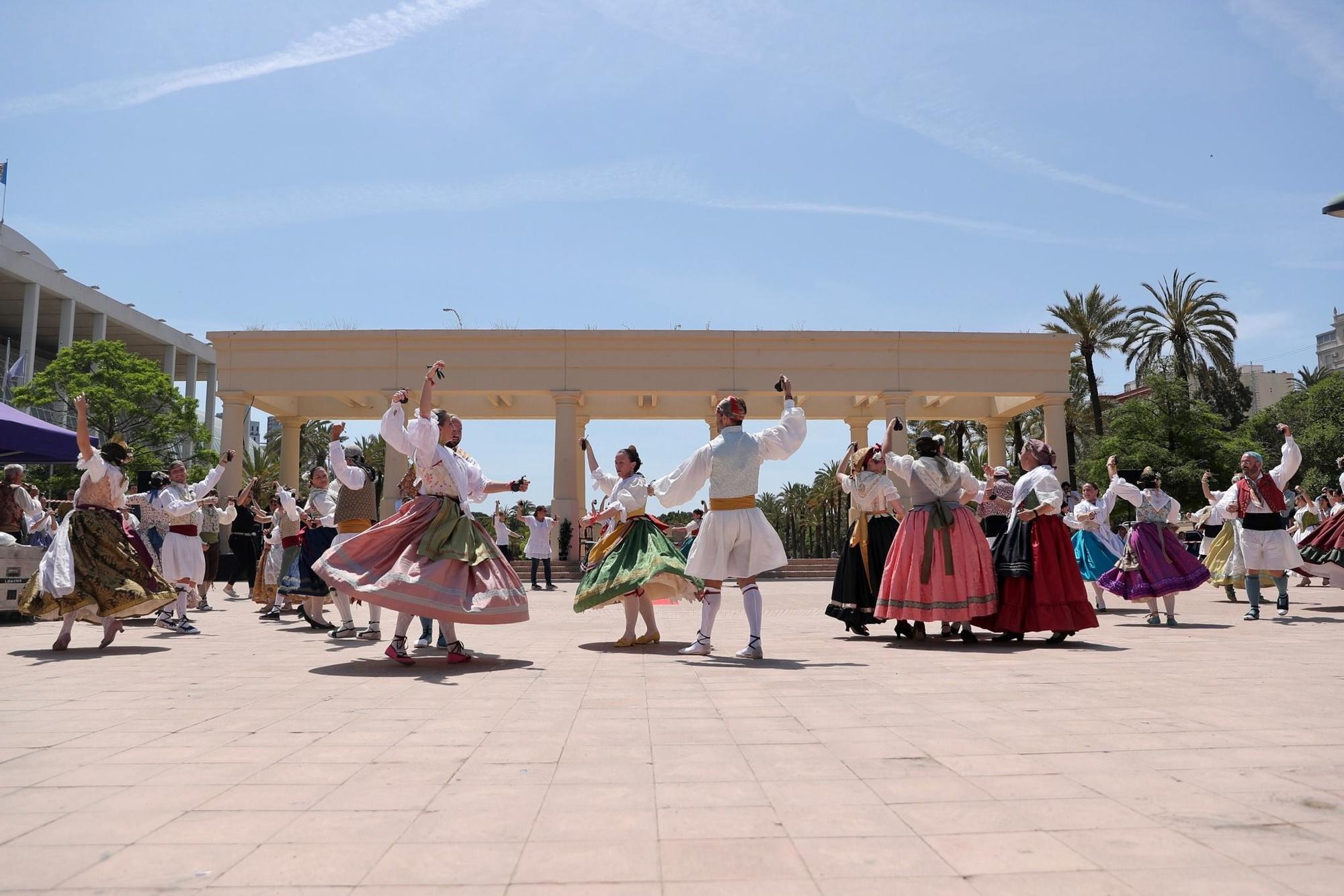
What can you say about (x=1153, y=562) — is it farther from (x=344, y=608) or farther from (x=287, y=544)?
(x=287, y=544)

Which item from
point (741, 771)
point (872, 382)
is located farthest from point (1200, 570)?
point (872, 382)

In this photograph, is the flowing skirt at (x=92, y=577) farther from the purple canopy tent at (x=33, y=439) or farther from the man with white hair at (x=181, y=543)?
the purple canopy tent at (x=33, y=439)

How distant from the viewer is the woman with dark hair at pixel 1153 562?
10305 mm

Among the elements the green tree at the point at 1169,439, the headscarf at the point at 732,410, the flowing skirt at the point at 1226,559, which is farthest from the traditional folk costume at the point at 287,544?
the green tree at the point at 1169,439

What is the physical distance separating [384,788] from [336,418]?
1294 inches

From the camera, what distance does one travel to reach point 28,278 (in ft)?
143

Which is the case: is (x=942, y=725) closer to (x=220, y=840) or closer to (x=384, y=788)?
(x=384, y=788)

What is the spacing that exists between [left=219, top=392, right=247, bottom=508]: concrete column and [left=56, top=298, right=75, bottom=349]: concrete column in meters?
20.3

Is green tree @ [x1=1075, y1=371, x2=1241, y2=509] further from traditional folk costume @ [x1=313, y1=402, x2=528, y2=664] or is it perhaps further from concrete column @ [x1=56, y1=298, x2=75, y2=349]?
concrete column @ [x1=56, y1=298, x2=75, y2=349]

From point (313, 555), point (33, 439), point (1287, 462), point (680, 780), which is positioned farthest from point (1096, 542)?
point (33, 439)

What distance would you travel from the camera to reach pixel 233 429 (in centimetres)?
3009

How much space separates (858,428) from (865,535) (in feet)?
83.3

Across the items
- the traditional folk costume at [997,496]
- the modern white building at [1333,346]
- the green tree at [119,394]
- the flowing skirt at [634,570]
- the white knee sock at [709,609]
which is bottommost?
the white knee sock at [709,609]

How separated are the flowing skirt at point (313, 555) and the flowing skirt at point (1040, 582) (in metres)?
6.79
